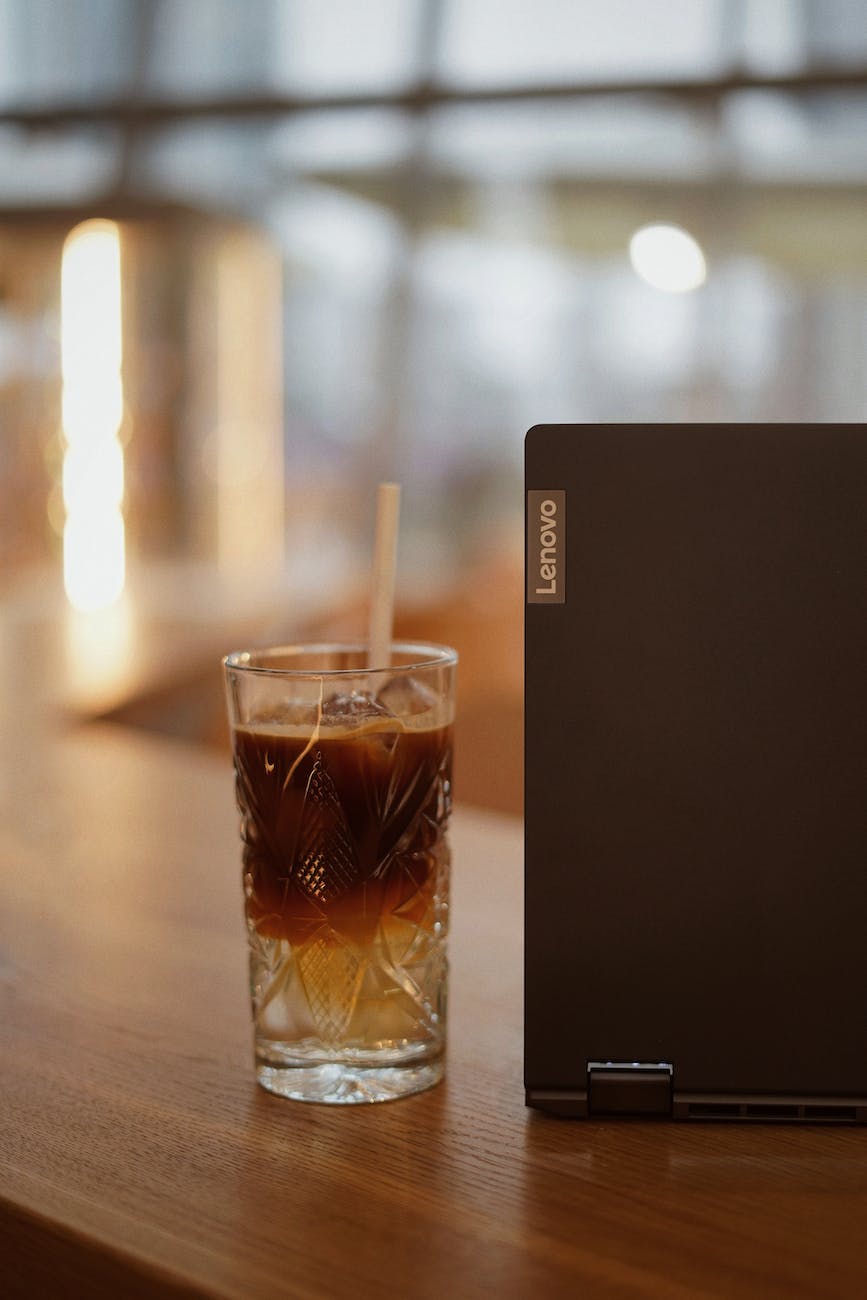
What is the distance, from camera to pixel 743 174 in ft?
17.6

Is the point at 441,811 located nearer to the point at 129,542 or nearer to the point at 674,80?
the point at 674,80

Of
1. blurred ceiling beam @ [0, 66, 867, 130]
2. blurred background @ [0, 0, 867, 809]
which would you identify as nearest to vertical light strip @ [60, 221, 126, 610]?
blurred background @ [0, 0, 867, 809]

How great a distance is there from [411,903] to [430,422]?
5484mm

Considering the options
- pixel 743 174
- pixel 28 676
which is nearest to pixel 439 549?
pixel 743 174

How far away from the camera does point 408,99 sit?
18.8 ft

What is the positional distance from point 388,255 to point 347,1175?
5.71 m

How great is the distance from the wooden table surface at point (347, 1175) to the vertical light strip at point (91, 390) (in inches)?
210

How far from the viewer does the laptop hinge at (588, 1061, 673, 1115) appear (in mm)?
570

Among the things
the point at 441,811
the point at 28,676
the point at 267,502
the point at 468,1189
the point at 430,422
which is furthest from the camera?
the point at 267,502

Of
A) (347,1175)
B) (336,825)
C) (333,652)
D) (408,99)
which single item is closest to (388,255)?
(408,99)

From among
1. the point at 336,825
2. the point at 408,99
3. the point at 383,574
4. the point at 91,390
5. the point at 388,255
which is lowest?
the point at 336,825

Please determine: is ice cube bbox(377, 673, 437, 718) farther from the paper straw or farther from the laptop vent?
the laptop vent

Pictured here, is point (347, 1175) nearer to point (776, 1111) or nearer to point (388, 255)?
point (776, 1111)

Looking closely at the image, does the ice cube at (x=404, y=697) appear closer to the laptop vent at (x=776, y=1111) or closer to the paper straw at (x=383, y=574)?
the paper straw at (x=383, y=574)
